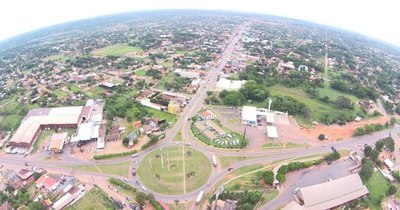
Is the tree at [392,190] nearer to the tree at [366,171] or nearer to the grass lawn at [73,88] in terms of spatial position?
the tree at [366,171]

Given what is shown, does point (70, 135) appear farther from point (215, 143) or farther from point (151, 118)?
point (215, 143)

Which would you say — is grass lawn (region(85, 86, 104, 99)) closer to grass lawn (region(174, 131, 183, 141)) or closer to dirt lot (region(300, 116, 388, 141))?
grass lawn (region(174, 131, 183, 141))

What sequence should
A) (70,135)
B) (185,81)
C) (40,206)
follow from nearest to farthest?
(40,206)
(70,135)
(185,81)

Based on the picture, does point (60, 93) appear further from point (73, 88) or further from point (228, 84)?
point (228, 84)

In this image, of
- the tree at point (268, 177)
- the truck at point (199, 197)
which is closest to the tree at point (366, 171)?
the tree at point (268, 177)

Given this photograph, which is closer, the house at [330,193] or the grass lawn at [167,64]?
the house at [330,193]

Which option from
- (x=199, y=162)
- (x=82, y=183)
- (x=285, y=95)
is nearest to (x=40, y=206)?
(x=82, y=183)
